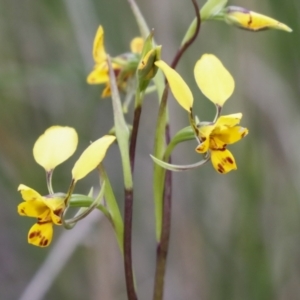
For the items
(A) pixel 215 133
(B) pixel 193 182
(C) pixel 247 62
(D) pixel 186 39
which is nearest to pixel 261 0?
(C) pixel 247 62

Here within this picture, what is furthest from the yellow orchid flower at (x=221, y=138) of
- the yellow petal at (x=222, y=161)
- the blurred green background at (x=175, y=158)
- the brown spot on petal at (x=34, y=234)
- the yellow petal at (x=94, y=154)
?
the blurred green background at (x=175, y=158)

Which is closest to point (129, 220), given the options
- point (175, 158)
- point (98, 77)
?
point (98, 77)

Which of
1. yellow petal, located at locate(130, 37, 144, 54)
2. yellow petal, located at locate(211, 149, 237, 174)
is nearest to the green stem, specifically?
yellow petal, located at locate(211, 149, 237, 174)

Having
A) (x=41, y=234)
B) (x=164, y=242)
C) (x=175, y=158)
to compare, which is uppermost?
(x=41, y=234)

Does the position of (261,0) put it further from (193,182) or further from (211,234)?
(211,234)

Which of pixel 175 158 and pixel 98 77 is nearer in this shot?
pixel 98 77

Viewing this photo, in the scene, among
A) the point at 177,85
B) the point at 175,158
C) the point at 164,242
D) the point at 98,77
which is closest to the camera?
the point at 177,85

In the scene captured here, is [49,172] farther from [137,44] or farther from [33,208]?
[137,44]

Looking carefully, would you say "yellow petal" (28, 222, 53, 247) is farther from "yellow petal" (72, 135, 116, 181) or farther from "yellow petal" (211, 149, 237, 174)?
"yellow petal" (211, 149, 237, 174)
